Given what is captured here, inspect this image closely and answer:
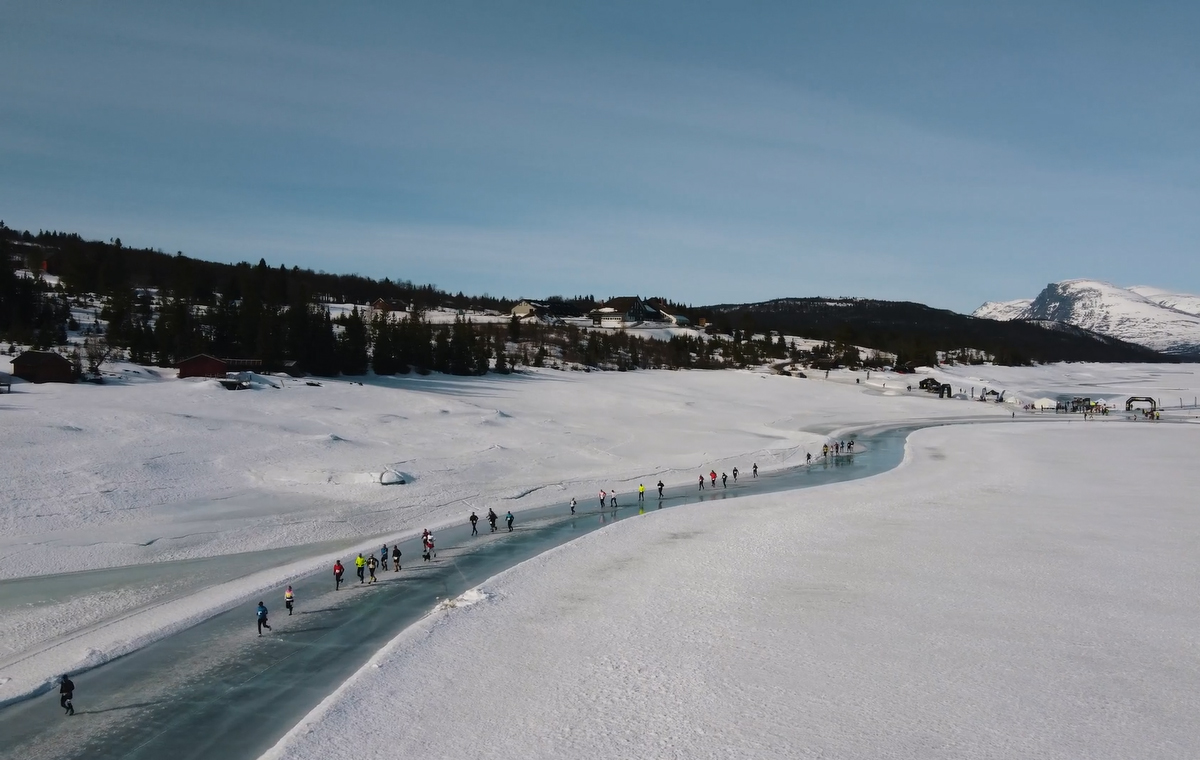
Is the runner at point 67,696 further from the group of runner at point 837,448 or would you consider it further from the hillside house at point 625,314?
the hillside house at point 625,314

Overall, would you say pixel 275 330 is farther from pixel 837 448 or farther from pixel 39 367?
pixel 837 448

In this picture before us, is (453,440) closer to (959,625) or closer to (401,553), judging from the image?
(401,553)

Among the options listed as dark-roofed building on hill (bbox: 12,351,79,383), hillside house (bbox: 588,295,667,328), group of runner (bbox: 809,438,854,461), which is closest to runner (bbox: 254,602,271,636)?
group of runner (bbox: 809,438,854,461)

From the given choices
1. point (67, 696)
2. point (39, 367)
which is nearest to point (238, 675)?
point (67, 696)

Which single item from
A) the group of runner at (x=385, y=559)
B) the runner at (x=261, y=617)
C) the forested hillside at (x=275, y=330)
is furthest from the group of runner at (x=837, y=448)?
the forested hillside at (x=275, y=330)

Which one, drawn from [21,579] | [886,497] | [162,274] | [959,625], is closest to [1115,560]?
[959,625]

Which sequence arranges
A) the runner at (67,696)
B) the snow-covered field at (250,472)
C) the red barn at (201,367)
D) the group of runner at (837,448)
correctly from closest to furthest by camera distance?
the runner at (67,696), the snow-covered field at (250,472), the group of runner at (837,448), the red barn at (201,367)

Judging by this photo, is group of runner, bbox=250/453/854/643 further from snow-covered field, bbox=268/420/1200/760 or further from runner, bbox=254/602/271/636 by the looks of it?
snow-covered field, bbox=268/420/1200/760
